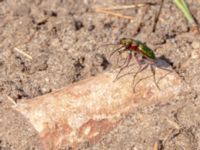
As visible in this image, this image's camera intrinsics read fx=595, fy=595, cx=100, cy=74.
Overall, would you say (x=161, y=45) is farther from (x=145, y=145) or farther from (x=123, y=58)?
(x=145, y=145)

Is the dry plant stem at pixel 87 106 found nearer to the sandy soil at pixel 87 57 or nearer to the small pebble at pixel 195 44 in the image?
the sandy soil at pixel 87 57

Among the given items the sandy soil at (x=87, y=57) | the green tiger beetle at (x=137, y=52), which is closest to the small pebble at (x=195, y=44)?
the sandy soil at (x=87, y=57)

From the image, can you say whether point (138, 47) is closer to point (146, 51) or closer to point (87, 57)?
point (146, 51)

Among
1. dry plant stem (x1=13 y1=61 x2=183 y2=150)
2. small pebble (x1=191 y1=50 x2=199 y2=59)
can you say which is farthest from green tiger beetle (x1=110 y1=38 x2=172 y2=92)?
small pebble (x1=191 y1=50 x2=199 y2=59)

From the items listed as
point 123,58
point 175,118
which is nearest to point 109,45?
point 123,58

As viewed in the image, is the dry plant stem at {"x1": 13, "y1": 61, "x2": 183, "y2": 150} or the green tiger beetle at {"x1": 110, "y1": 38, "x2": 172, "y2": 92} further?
the green tiger beetle at {"x1": 110, "y1": 38, "x2": 172, "y2": 92}

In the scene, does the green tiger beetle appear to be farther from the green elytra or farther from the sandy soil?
the sandy soil
